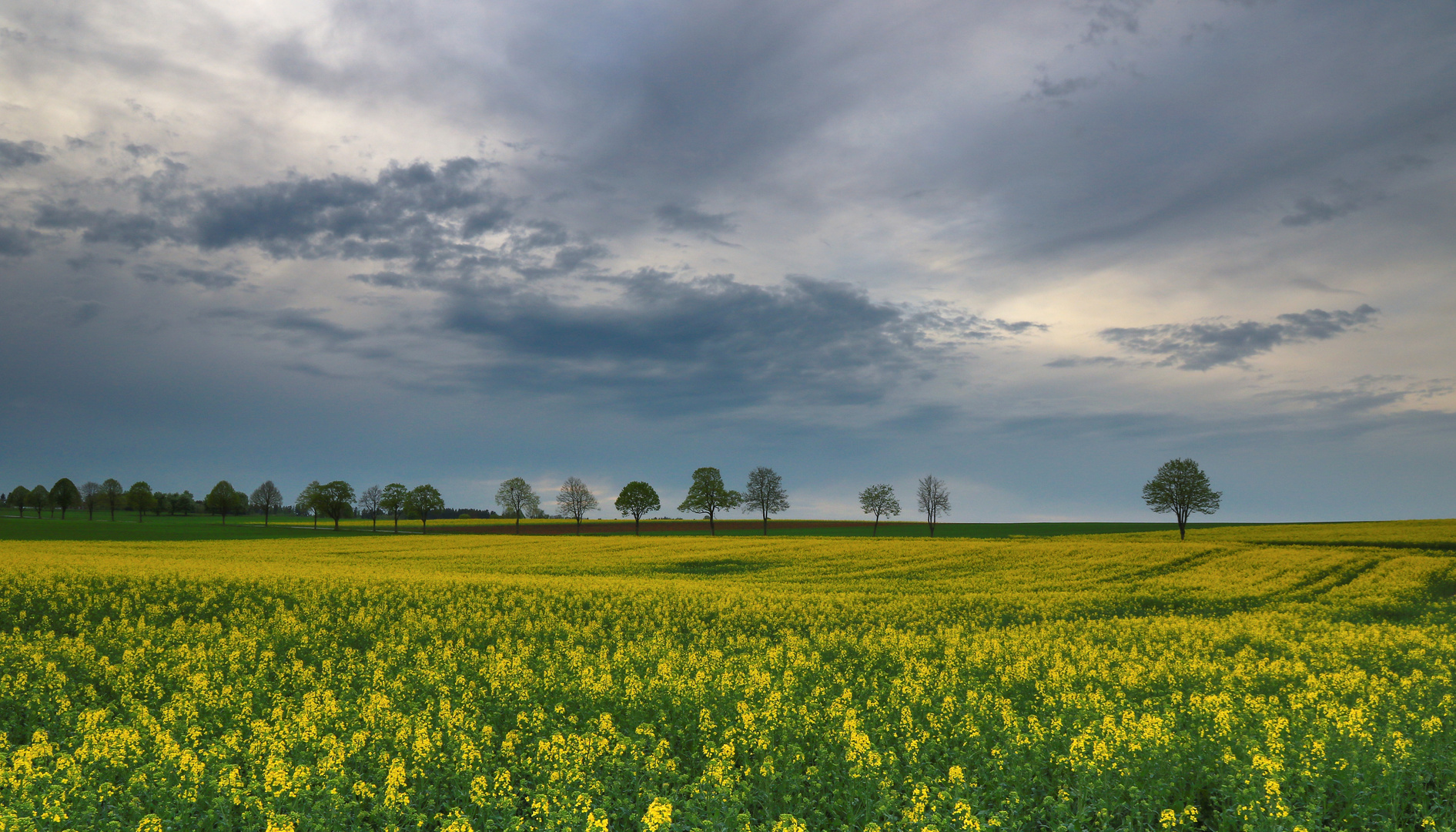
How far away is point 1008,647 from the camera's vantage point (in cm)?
1712

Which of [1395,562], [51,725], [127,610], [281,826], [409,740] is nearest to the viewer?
[281,826]

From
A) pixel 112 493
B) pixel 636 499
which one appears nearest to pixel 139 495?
pixel 112 493

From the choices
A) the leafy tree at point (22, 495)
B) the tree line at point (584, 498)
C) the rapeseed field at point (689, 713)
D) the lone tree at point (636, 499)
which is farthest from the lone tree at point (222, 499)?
the rapeseed field at point (689, 713)

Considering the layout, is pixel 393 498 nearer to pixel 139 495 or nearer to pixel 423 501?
pixel 423 501

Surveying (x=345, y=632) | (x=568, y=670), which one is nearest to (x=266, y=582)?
(x=345, y=632)

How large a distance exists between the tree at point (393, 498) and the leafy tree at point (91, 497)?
8211cm

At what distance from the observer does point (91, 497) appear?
538ft

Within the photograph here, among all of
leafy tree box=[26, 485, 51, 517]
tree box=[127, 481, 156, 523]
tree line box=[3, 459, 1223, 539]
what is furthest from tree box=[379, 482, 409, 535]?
leafy tree box=[26, 485, 51, 517]

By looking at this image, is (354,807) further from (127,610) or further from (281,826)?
(127,610)

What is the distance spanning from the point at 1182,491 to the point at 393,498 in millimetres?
116481

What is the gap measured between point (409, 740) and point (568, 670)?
451 cm

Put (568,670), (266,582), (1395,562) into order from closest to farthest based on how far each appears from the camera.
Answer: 1. (568,670)
2. (266,582)
3. (1395,562)

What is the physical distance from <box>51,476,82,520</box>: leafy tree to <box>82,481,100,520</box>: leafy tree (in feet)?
15.8

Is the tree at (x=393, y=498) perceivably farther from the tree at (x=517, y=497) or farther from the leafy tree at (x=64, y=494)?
the leafy tree at (x=64, y=494)
